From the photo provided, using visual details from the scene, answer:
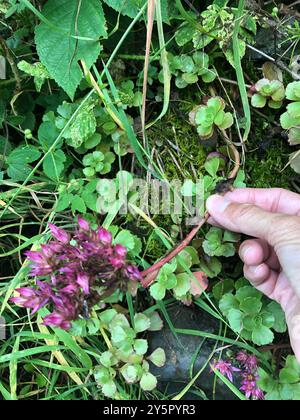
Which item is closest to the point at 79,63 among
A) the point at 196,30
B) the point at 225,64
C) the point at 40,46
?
the point at 40,46

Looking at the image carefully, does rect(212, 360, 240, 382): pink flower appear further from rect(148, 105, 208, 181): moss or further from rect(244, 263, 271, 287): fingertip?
rect(148, 105, 208, 181): moss

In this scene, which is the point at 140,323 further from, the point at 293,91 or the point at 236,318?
the point at 293,91

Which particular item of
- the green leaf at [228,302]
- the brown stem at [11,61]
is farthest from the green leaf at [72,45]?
the green leaf at [228,302]

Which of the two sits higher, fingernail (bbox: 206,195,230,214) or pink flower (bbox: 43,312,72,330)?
pink flower (bbox: 43,312,72,330)

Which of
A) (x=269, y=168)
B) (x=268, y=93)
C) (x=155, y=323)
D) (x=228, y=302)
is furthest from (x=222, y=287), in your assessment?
(x=268, y=93)

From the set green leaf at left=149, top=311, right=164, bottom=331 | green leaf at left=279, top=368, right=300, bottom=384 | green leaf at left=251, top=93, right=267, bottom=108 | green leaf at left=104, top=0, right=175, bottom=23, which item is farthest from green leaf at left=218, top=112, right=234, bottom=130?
green leaf at left=279, top=368, right=300, bottom=384

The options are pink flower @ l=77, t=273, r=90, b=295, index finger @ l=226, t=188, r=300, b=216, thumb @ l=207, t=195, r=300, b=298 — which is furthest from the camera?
index finger @ l=226, t=188, r=300, b=216
